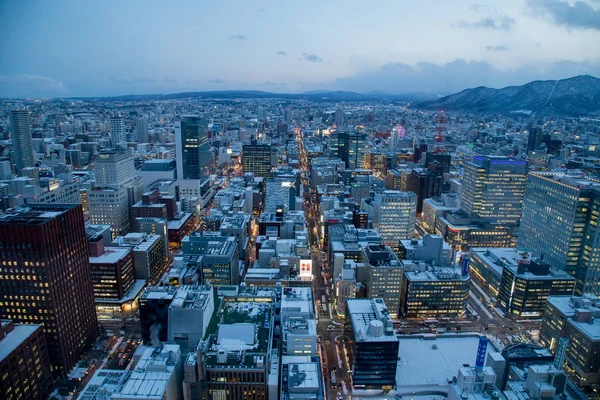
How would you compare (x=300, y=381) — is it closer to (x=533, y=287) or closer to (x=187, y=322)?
(x=187, y=322)

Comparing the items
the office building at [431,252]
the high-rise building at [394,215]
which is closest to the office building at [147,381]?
the office building at [431,252]

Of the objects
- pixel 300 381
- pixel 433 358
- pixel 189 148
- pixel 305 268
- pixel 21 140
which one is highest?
pixel 189 148

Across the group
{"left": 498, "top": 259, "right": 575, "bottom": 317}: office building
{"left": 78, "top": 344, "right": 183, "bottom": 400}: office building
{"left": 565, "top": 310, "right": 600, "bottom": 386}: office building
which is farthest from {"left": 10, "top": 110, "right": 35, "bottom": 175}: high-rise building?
{"left": 565, "top": 310, "right": 600, "bottom": 386}: office building

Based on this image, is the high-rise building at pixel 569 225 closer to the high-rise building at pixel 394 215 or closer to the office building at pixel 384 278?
the high-rise building at pixel 394 215

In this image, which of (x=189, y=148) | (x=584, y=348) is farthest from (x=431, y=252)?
(x=189, y=148)

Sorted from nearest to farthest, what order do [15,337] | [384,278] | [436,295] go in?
[15,337] → [384,278] → [436,295]

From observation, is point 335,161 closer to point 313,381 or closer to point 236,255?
point 236,255

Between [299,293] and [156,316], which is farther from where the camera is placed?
[299,293]
